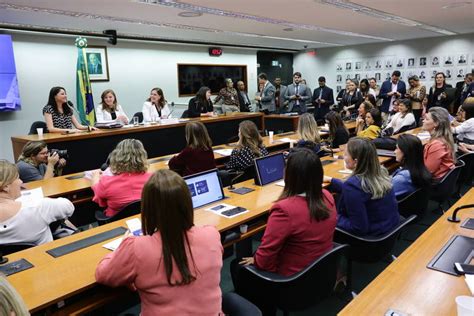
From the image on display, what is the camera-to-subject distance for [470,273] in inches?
65.2

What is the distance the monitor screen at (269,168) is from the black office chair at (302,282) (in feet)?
4.61

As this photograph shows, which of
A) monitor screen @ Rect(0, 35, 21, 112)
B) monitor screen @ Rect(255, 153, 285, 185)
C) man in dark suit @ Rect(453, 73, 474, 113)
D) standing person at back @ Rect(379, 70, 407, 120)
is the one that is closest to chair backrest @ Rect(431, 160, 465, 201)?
monitor screen @ Rect(255, 153, 285, 185)

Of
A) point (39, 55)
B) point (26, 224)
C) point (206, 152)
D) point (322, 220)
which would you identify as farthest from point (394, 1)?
point (39, 55)

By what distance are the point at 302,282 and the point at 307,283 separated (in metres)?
0.04

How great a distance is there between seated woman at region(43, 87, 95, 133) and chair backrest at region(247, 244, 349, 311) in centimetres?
427

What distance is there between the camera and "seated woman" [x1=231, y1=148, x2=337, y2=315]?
196 centimetres

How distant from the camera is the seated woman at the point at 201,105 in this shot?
733 cm

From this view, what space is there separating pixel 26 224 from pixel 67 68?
21.1ft

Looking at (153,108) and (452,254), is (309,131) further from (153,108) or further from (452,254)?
(153,108)

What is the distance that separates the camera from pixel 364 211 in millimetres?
2424

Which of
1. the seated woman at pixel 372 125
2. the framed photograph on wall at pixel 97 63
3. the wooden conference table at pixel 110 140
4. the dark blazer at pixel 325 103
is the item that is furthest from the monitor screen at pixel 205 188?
the dark blazer at pixel 325 103

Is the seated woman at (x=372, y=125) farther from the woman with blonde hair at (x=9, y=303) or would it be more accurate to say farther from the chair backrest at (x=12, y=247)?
the woman with blonde hair at (x=9, y=303)

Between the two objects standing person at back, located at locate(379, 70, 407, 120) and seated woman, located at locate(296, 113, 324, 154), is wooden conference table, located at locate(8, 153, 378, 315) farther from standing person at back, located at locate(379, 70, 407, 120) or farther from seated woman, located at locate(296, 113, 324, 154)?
standing person at back, located at locate(379, 70, 407, 120)

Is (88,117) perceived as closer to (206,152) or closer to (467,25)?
(206,152)
